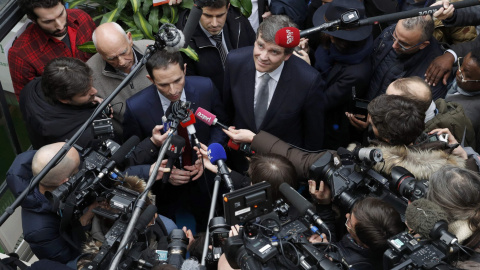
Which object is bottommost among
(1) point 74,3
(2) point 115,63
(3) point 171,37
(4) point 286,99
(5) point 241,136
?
(5) point 241,136

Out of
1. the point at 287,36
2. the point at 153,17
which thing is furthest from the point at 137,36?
the point at 287,36

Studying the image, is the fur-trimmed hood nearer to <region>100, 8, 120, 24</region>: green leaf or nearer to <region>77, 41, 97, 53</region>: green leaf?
<region>77, 41, 97, 53</region>: green leaf

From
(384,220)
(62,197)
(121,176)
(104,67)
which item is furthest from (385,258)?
(104,67)

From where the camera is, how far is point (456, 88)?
11.7 feet

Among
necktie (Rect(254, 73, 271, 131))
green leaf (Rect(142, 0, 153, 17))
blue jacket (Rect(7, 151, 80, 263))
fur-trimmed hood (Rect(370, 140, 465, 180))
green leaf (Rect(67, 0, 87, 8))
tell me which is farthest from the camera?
green leaf (Rect(67, 0, 87, 8))

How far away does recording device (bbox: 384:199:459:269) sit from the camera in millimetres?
1932

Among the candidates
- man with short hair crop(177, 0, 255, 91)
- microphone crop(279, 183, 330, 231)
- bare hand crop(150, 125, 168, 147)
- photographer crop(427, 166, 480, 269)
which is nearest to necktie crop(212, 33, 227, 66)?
man with short hair crop(177, 0, 255, 91)

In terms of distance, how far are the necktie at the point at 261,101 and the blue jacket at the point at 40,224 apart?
5.59ft

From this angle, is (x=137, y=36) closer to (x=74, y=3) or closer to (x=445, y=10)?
(x=74, y=3)

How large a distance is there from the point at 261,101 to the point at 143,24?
158 centimetres

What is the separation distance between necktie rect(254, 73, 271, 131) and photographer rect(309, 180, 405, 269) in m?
1.41

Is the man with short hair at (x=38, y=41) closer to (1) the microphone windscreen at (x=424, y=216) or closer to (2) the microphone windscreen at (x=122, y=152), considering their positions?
(2) the microphone windscreen at (x=122, y=152)

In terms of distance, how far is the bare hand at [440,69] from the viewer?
366 cm

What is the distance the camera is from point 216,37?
→ 167 inches
